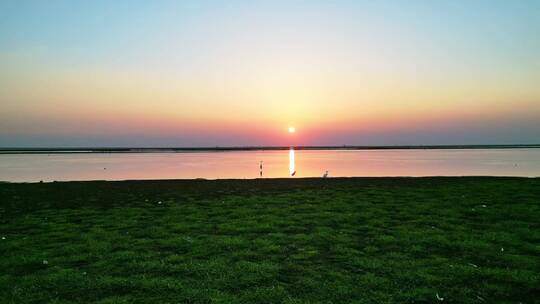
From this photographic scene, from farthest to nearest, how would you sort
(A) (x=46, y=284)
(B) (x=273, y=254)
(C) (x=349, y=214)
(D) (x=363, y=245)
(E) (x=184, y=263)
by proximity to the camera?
(C) (x=349, y=214), (D) (x=363, y=245), (B) (x=273, y=254), (E) (x=184, y=263), (A) (x=46, y=284)

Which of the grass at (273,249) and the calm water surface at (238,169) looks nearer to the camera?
the grass at (273,249)

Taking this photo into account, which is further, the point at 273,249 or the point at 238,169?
the point at 238,169

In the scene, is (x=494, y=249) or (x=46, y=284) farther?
(x=494, y=249)

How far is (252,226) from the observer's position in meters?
17.8

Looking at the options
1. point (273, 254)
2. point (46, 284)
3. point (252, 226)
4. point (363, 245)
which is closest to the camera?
point (46, 284)

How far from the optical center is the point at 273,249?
1399cm

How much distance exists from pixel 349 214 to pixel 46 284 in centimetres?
1431

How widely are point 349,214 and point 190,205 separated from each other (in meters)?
10.1

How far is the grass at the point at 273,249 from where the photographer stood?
32.9 ft

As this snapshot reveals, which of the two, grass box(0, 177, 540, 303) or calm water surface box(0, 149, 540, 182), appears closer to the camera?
grass box(0, 177, 540, 303)

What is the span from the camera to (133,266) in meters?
12.1

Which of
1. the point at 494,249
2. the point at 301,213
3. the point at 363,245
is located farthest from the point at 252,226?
the point at 494,249

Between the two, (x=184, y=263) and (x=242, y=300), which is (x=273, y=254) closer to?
(x=184, y=263)

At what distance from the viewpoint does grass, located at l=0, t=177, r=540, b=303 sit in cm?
1002
